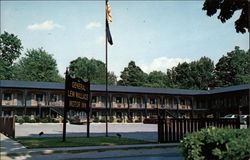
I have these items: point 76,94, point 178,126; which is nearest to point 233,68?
point 178,126

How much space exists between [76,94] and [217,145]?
11549 mm

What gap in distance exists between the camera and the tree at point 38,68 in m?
76.1

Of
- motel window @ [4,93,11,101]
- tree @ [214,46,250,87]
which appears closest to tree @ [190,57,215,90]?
tree @ [214,46,250,87]

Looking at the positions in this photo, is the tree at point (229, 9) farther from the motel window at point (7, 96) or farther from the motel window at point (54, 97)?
the motel window at point (7, 96)

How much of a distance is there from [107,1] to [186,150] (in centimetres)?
1522

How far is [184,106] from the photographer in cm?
6166

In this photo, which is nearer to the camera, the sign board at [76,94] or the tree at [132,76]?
the sign board at [76,94]

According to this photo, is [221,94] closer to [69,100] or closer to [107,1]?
[107,1]

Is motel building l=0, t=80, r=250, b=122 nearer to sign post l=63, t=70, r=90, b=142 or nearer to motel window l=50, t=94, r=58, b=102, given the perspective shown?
motel window l=50, t=94, r=58, b=102

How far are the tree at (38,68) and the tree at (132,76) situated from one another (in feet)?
74.1

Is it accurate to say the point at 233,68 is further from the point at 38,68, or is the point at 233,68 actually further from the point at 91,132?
the point at 91,132

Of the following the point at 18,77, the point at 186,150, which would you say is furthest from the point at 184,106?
the point at 186,150

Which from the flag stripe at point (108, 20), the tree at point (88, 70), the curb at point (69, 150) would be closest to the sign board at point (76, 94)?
the flag stripe at point (108, 20)

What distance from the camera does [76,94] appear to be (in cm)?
1549
